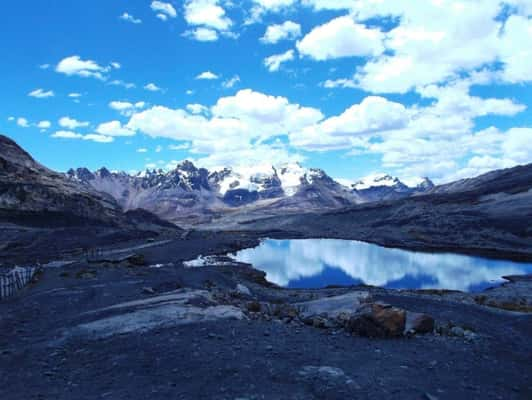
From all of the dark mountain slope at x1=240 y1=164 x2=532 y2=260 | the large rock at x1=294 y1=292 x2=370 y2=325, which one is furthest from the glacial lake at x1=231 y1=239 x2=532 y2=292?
the large rock at x1=294 y1=292 x2=370 y2=325

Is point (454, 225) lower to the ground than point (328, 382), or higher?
lower

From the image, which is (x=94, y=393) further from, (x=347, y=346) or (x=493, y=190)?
(x=493, y=190)

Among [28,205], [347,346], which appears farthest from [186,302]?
[28,205]

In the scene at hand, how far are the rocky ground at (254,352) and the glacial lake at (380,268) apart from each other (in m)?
41.6

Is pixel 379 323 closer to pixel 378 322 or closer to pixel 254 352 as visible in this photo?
pixel 378 322

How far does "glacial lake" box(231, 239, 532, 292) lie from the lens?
65.4 meters

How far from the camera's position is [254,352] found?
1527 cm

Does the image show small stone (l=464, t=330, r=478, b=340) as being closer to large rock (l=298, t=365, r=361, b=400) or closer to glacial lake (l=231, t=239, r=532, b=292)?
large rock (l=298, t=365, r=361, b=400)

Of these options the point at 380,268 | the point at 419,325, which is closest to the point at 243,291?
the point at 419,325

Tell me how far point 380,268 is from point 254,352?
68934 millimetres

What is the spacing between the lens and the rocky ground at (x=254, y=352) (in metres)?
12.6

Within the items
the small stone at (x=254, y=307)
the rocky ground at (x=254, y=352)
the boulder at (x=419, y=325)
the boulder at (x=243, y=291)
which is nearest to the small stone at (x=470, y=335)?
the rocky ground at (x=254, y=352)

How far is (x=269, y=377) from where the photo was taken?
1306 cm

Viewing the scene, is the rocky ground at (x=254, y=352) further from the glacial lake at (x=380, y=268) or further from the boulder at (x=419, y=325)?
the glacial lake at (x=380, y=268)
